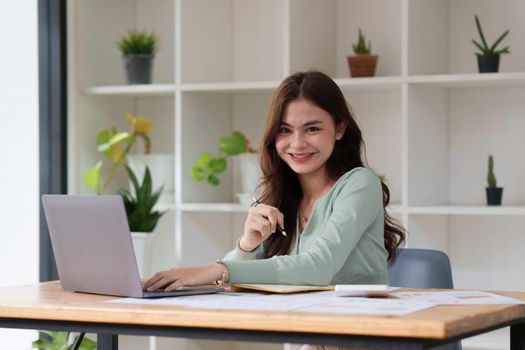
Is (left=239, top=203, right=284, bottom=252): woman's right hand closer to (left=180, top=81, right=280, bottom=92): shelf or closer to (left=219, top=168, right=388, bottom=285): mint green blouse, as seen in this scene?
(left=219, top=168, right=388, bottom=285): mint green blouse

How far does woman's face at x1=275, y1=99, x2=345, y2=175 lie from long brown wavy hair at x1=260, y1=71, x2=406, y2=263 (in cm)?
2

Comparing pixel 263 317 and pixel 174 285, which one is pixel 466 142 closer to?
pixel 174 285

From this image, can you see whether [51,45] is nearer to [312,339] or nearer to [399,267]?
[399,267]

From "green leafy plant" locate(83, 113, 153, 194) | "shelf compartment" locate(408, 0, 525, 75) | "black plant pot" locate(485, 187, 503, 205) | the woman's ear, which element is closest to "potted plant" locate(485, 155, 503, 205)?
"black plant pot" locate(485, 187, 503, 205)

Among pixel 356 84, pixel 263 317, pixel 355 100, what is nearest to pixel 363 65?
pixel 356 84

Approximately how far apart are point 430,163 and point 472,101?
0.32 m

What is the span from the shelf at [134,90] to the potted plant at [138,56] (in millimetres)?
77

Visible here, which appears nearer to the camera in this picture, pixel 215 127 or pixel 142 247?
pixel 142 247

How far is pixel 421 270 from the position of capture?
261 cm

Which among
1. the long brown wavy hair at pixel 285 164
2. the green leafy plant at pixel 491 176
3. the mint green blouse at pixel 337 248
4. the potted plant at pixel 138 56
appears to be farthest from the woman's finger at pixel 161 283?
the potted plant at pixel 138 56

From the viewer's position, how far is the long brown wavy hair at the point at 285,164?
2.50 metres

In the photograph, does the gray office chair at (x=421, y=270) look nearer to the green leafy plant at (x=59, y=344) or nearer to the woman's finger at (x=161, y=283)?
the woman's finger at (x=161, y=283)

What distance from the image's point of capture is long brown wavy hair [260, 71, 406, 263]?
8.20 feet

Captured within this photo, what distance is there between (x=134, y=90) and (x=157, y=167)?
35 cm
